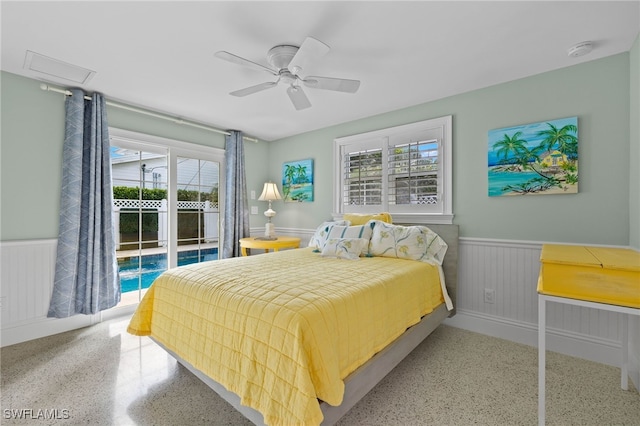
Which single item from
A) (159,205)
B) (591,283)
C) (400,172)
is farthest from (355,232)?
(159,205)

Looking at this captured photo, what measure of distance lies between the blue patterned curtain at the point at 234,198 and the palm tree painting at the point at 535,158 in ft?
10.3

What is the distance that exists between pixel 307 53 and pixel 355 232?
1.67 metres

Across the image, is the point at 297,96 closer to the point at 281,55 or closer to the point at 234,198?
the point at 281,55

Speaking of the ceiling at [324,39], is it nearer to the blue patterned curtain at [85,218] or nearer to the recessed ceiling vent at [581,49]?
the recessed ceiling vent at [581,49]

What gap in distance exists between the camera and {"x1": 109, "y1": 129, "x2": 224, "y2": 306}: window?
3265 millimetres

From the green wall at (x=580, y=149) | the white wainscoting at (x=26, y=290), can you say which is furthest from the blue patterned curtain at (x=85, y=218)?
the green wall at (x=580, y=149)

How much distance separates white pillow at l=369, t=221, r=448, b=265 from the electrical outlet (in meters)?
0.54

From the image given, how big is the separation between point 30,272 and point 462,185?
13.7ft

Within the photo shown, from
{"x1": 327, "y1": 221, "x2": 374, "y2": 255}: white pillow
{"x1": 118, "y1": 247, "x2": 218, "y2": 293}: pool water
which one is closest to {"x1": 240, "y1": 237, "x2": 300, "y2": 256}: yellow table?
{"x1": 118, "y1": 247, "x2": 218, "y2": 293}: pool water

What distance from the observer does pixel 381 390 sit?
6.15 ft

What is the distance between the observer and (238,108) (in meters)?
3.32

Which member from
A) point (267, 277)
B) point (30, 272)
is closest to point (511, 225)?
point (267, 277)

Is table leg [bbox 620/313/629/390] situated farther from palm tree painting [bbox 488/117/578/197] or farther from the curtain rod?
the curtain rod

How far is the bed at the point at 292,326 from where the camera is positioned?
1242 millimetres
